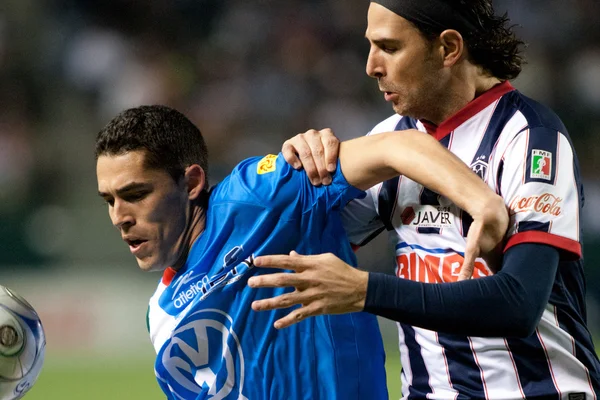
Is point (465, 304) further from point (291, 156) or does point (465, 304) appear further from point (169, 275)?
point (169, 275)

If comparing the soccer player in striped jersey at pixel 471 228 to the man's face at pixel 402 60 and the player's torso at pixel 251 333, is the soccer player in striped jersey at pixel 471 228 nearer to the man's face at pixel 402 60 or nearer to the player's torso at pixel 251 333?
the man's face at pixel 402 60

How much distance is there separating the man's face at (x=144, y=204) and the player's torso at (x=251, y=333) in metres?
0.13

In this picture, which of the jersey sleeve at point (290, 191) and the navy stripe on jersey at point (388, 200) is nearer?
the jersey sleeve at point (290, 191)

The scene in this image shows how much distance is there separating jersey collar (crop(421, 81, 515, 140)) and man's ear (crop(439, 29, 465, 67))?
161 millimetres

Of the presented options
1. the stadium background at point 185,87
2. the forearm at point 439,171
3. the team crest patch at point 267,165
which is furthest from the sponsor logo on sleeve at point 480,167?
the stadium background at point 185,87

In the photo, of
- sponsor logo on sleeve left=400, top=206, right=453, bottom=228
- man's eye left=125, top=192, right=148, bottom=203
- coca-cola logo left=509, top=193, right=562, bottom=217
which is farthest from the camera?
man's eye left=125, top=192, right=148, bottom=203

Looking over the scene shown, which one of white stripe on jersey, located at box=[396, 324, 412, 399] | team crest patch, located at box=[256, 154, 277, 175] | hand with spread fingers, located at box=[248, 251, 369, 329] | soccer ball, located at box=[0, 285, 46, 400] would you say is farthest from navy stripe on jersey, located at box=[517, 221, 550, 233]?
soccer ball, located at box=[0, 285, 46, 400]

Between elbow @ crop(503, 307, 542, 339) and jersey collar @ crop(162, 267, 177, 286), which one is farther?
jersey collar @ crop(162, 267, 177, 286)

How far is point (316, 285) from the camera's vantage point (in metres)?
2.37

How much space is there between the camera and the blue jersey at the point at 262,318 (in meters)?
3.12

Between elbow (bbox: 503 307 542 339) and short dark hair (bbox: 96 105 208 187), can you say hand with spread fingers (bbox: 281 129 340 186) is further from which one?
elbow (bbox: 503 307 542 339)

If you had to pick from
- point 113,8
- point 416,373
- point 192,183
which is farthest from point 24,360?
point 113,8

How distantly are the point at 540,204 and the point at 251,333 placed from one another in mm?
1134

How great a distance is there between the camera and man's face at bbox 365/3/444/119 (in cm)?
307
